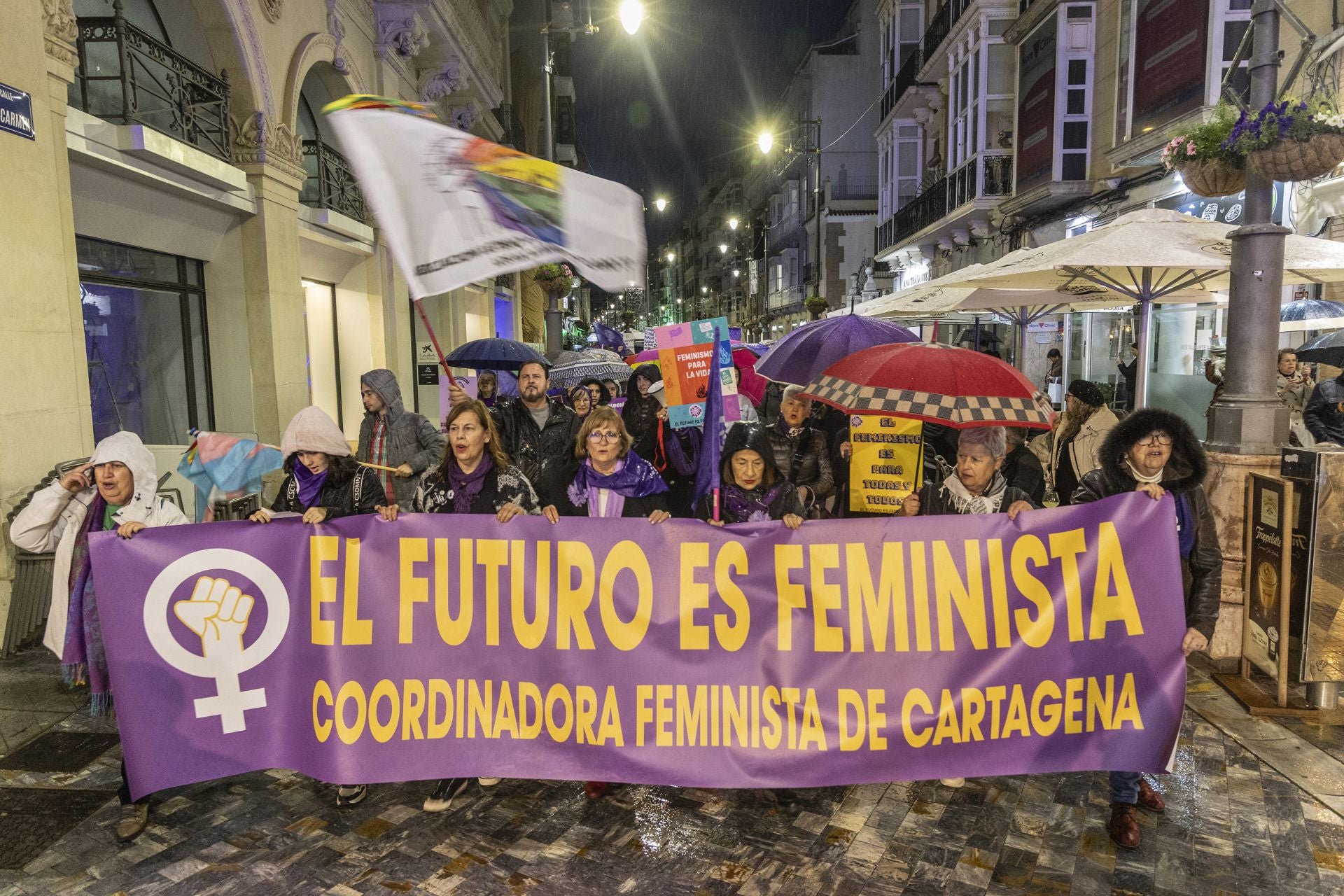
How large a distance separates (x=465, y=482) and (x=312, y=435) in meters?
0.76

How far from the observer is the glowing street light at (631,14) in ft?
35.8

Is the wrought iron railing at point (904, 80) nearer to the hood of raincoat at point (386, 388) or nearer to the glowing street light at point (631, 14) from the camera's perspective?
the glowing street light at point (631, 14)

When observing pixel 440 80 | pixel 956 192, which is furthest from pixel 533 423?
pixel 956 192

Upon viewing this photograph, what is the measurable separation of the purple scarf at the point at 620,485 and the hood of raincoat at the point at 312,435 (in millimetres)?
1223

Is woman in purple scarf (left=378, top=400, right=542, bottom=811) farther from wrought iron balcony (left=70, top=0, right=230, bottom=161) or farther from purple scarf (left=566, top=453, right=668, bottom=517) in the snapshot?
wrought iron balcony (left=70, top=0, right=230, bottom=161)

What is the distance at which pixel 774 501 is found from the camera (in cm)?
402

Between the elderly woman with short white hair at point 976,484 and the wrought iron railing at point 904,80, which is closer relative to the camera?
the elderly woman with short white hair at point 976,484

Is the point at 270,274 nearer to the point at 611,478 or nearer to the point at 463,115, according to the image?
the point at 611,478

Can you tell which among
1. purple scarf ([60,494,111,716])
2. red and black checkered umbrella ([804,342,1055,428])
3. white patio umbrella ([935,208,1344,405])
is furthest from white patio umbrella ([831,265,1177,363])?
purple scarf ([60,494,111,716])

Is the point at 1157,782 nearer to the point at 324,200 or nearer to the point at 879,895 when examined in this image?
the point at 879,895

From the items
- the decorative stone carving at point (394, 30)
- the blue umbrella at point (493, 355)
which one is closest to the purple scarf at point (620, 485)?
the blue umbrella at point (493, 355)

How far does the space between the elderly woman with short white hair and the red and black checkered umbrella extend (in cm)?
11

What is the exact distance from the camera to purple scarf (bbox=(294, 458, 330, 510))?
13.0 feet

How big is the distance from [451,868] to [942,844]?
80.3 inches
